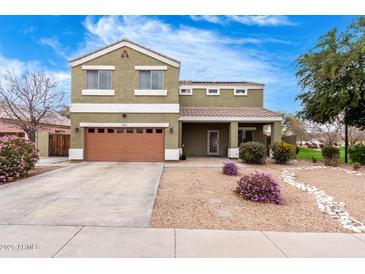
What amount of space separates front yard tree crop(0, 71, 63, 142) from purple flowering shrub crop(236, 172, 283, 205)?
16.3m

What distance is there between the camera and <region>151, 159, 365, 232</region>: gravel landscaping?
16.7 ft

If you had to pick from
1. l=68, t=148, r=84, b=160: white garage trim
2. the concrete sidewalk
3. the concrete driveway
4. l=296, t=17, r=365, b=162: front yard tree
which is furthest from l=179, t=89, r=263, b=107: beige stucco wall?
the concrete sidewalk

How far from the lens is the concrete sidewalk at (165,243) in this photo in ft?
12.2

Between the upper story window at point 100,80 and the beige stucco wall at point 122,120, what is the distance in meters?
1.95

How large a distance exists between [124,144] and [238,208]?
10.8m

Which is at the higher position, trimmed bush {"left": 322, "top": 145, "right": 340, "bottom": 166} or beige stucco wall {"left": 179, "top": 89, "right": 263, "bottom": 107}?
beige stucco wall {"left": 179, "top": 89, "right": 263, "bottom": 107}

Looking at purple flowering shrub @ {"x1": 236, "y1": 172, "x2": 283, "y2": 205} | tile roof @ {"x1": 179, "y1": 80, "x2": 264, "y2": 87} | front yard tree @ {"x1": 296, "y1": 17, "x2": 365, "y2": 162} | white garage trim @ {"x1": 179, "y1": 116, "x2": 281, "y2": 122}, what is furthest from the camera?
tile roof @ {"x1": 179, "y1": 80, "x2": 264, "y2": 87}

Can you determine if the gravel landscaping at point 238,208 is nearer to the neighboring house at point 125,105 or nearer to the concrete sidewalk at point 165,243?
the concrete sidewalk at point 165,243

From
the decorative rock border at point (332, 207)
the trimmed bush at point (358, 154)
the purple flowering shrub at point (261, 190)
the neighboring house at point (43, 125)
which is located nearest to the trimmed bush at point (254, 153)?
the decorative rock border at point (332, 207)

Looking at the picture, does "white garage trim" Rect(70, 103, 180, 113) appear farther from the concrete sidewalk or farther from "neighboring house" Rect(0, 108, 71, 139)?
the concrete sidewalk

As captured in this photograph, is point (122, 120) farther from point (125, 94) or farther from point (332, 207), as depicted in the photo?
point (332, 207)

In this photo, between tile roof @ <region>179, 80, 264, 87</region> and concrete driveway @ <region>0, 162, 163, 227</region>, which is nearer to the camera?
concrete driveway @ <region>0, 162, 163, 227</region>

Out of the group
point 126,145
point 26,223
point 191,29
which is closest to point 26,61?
point 126,145

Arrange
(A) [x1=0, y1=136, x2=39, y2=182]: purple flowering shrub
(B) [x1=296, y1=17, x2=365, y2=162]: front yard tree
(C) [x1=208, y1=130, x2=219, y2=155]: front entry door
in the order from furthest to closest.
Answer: (C) [x1=208, y1=130, x2=219, y2=155]: front entry door → (B) [x1=296, y1=17, x2=365, y2=162]: front yard tree → (A) [x1=0, y1=136, x2=39, y2=182]: purple flowering shrub
